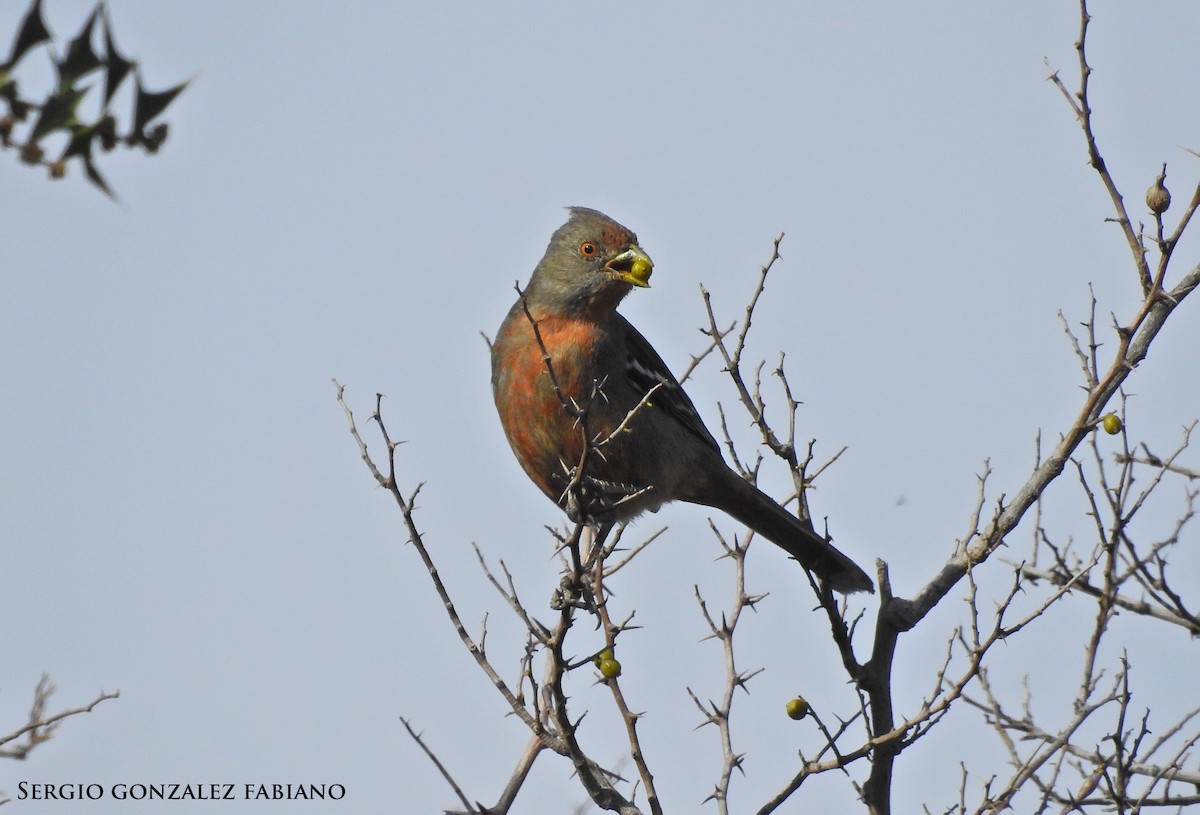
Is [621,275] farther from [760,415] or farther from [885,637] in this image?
[885,637]

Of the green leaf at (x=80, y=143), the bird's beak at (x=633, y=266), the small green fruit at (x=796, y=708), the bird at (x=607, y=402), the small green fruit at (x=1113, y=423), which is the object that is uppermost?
the bird's beak at (x=633, y=266)

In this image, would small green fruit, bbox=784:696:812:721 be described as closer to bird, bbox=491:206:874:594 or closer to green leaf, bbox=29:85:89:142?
bird, bbox=491:206:874:594

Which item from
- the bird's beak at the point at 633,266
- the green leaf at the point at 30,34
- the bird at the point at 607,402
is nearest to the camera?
the green leaf at the point at 30,34

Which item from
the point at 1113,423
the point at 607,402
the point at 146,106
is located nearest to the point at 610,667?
the point at 607,402

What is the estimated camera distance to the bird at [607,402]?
711cm

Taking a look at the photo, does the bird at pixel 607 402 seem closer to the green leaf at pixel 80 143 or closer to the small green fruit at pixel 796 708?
the small green fruit at pixel 796 708

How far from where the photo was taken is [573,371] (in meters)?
7.18

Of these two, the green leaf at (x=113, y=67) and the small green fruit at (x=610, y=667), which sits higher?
the small green fruit at (x=610, y=667)

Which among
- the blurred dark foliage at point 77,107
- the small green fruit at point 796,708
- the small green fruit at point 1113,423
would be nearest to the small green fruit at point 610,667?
the small green fruit at point 796,708

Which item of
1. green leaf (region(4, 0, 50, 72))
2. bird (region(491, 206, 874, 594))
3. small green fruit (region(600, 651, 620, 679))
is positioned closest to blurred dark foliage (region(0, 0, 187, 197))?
green leaf (region(4, 0, 50, 72))

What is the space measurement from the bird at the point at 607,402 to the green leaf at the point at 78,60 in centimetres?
478

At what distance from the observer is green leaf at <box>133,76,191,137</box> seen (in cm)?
211

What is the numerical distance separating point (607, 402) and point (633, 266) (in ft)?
3.13

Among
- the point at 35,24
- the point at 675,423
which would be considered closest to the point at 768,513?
the point at 675,423
